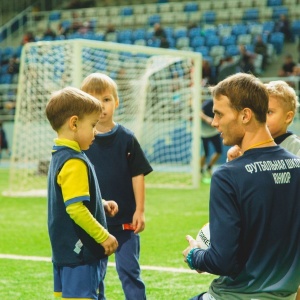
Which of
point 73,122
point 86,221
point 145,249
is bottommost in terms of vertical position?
point 145,249

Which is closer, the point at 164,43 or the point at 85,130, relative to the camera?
the point at 85,130

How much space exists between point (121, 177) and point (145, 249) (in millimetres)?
2631

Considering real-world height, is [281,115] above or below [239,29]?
below

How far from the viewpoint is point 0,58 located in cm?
2727

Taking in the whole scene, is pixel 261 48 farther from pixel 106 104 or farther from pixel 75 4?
pixel 106 104

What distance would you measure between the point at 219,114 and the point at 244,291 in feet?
2.25

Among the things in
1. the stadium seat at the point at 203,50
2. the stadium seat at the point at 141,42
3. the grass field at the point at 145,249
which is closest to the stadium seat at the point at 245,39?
the stadium seat at the point at 203,50

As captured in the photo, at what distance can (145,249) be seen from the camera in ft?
22.4

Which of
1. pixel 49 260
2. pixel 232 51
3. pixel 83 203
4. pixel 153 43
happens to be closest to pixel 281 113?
pixel 83 203

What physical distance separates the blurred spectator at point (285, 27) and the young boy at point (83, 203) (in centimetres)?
1932

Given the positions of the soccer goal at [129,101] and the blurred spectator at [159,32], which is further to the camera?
the blurred spectator at [159,32]

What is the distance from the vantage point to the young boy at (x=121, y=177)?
167 inches

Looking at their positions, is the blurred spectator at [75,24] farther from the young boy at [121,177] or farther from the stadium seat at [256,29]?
the young boy at [121,177]

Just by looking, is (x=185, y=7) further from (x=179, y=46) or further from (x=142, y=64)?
(x=142, y=64)
